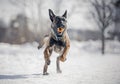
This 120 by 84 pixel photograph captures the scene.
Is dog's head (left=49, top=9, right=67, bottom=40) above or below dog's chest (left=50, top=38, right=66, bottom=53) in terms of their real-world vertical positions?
above

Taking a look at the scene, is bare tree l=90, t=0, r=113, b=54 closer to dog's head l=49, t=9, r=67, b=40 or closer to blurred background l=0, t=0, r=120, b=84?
blurred background l=0, t=0, r=120, b=84

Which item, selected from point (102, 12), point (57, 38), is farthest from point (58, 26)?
point (102, 12)

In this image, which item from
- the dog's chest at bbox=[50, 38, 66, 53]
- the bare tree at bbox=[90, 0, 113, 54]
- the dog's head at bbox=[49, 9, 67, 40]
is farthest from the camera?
the bare tree at bbox=[90, 0, 113, 54]

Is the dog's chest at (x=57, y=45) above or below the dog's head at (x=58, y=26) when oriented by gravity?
below

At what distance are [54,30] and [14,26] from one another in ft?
75.8

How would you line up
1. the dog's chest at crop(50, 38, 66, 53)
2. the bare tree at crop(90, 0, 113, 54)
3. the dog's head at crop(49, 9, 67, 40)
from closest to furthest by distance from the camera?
the dog's head at crop(49, 9, 67, 40)
the dog's chest at crop(50, 38, 66, 53)
the bare tree at crop(90, 0, 113, 54)

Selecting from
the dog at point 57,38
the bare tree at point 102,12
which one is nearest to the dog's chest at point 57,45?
the dog at point 57,38

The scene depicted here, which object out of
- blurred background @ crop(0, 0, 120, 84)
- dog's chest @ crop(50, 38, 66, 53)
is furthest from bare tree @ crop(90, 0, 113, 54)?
dog's chest @ crop(50, 38, 66, 53)

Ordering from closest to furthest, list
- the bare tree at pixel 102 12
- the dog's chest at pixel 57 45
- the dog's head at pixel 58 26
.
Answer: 1. the dog's head at pixel 58 26
2. the dog's chest at pixel 57 45
3. the bare tree at pixel 102 12

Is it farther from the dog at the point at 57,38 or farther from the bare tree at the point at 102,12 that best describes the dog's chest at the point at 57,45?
the bare tree at the point at 102,12

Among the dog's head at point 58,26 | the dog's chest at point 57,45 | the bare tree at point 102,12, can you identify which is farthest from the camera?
the bare tree at point 102,12

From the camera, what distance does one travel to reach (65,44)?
8.44 meters

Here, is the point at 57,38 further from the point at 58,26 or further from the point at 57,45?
the point at 58,26

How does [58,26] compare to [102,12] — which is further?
[102,12]
